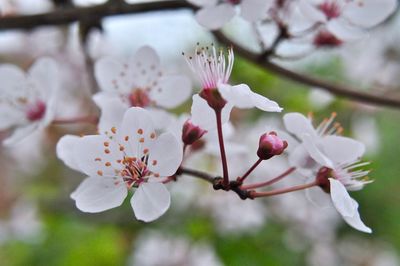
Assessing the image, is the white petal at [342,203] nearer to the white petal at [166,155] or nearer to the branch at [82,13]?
the white petal at [166,155]

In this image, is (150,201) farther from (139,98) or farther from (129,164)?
(139,98)

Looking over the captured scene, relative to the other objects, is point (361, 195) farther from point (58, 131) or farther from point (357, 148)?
point (357, 148)

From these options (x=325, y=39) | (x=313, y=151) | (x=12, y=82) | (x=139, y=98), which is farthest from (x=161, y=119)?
(x=325, y=39)

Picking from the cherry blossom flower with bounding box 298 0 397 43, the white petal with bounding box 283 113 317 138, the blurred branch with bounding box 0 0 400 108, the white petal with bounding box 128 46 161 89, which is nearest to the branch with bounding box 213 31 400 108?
the blurred branch with bounding box 0 0 400 108

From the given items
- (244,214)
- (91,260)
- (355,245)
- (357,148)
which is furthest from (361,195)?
(357,148)

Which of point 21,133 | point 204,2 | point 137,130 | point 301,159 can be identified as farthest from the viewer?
point 21,133

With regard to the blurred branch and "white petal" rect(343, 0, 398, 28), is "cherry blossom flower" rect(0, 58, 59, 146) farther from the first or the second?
"white petal" rect(343, 0, 398, 28)

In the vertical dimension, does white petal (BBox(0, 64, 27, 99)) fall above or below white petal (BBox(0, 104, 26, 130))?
above
